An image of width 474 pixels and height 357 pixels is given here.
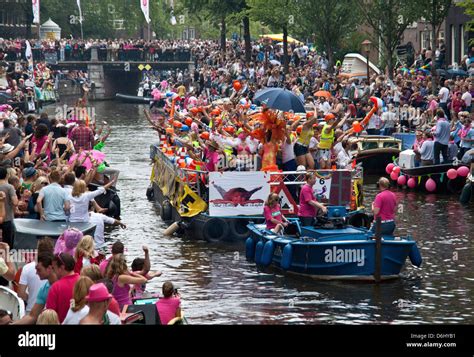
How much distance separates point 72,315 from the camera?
12.4 meters

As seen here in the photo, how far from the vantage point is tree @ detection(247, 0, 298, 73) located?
61500 millimetres

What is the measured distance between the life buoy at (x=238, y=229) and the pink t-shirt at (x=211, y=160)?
1372mm

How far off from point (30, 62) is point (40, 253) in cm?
5998

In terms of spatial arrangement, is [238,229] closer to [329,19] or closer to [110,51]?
[329,19]

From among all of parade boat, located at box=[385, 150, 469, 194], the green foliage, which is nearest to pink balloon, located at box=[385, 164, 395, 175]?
parade boat, located at box=[385, 150, 469, 194]

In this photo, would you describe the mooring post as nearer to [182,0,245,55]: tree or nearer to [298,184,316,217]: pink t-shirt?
[298,184,316,217]: pink t-shirt

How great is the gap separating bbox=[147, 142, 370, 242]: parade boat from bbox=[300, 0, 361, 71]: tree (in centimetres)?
→ 3060

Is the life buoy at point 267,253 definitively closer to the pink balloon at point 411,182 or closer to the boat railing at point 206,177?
the boat railing at point 206,177

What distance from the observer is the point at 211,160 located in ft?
89.2

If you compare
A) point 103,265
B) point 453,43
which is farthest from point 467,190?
point 453,43

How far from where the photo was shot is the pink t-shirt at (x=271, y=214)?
23.2 m

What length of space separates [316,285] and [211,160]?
18.7 feet

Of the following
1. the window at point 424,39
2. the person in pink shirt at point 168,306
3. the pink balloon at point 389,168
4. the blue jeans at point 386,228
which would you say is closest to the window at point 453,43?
the window at point 424,39
